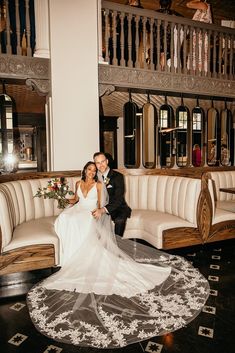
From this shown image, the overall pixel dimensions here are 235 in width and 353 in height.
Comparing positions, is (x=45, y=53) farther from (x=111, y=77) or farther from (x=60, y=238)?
(x=60, y=238)

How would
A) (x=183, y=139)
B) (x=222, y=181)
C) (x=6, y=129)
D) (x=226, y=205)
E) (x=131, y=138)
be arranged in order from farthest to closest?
(x=131, y=138) < (x=183, y=139) < (x=6, y=129) < (x=222, y=181) < (x=226, y=205)

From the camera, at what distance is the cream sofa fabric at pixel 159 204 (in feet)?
14.4

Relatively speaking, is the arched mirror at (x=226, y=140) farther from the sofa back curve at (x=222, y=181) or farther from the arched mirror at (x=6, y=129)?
the arched mirror at (x=6, y=129)

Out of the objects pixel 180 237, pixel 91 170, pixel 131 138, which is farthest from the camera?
pixel 131 138

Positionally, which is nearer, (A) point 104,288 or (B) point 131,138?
(A) point 104,288

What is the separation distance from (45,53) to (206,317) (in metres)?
4.61

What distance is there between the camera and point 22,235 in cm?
365

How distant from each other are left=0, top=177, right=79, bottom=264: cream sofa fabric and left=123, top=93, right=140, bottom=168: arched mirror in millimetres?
7035

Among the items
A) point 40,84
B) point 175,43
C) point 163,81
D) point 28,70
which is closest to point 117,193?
point 40,84

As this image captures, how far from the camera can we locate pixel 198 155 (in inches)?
459

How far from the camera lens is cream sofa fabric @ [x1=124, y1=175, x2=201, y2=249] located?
4.38m

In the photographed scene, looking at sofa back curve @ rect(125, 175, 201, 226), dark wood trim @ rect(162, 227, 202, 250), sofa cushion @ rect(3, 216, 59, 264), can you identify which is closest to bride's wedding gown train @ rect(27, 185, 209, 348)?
sofa cushion @ rect(3, 216, 59, 264)

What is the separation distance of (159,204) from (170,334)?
2.73m

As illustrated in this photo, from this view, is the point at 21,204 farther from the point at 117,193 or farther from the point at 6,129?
the point at 6,129
